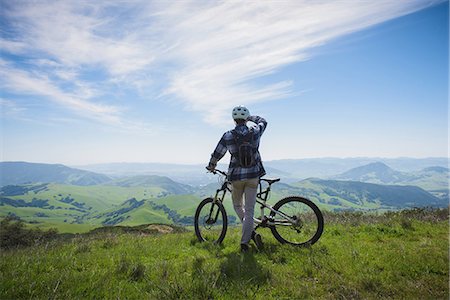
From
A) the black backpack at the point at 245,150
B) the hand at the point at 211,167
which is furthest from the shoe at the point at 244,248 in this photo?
the hand at the point at 211,167

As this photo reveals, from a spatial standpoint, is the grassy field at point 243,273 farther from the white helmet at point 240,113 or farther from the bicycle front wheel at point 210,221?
the white helmet at point 240,113

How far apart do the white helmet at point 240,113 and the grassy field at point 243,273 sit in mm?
3754

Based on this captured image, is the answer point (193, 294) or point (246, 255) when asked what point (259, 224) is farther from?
point (193, 294)

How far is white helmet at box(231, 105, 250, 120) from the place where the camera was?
7.88m

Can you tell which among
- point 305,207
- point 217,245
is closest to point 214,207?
point 217,245

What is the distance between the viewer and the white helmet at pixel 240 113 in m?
7.88

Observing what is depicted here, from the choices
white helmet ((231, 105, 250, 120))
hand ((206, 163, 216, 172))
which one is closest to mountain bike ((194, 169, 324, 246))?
hand ((206, 163, 216, 172))

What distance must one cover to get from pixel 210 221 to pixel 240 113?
13.0 ft

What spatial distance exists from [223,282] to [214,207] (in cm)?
409

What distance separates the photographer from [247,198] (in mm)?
7820

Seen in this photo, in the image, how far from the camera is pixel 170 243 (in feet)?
29.3

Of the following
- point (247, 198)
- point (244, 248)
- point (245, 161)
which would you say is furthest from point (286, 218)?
point (245, 161)

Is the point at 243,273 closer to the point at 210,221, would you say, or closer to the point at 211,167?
the point at 211,167

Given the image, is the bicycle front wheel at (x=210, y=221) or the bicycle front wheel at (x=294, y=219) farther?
the bicycle front wheel at (x=210, y=221)
